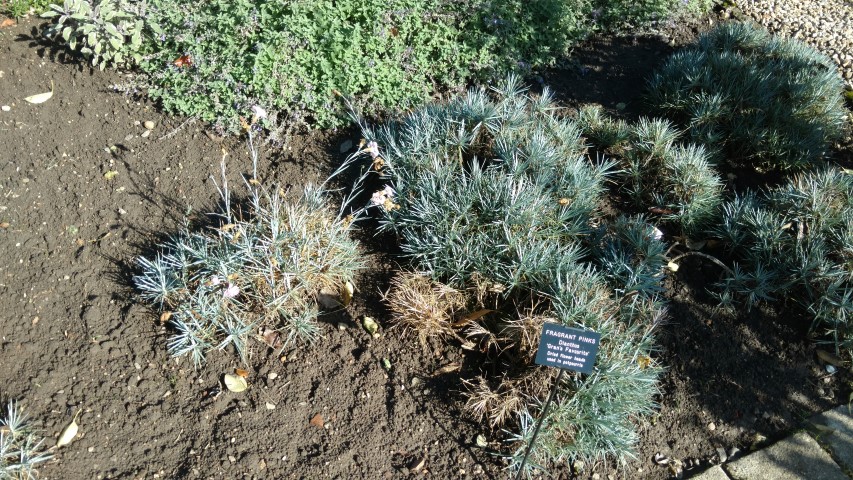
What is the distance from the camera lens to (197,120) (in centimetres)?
438

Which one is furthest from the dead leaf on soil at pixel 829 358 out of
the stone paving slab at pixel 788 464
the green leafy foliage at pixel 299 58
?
the green leafy foliage at pixel 299 58

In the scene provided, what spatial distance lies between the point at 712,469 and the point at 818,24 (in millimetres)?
4636

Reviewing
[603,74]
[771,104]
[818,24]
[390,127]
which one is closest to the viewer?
[390,127]

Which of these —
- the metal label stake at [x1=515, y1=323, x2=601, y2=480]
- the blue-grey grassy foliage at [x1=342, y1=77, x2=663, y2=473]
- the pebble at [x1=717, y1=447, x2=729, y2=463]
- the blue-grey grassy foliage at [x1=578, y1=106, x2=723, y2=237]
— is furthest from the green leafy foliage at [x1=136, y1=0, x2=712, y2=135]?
the pebble at [x1=717, y1=447, x2=729, y2=463]

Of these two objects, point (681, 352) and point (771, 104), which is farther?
point (771, 104)

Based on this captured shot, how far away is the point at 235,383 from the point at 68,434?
736 mm

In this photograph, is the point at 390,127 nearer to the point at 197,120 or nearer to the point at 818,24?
the point at 197,120

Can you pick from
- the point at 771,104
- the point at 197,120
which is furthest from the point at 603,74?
the point at 197,120

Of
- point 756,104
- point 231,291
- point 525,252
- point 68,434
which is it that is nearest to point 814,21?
point 756,104

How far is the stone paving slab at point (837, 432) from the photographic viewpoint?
3.31 metres

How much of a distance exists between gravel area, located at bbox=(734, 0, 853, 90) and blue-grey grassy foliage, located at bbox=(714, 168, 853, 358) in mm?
2222

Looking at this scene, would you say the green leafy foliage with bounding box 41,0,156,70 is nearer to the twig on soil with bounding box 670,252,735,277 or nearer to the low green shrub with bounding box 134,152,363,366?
the low green shrub with bounding box 134,152,363,366

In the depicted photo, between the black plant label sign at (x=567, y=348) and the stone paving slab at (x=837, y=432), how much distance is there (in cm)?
157

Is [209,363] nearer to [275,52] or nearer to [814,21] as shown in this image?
[275,52]
